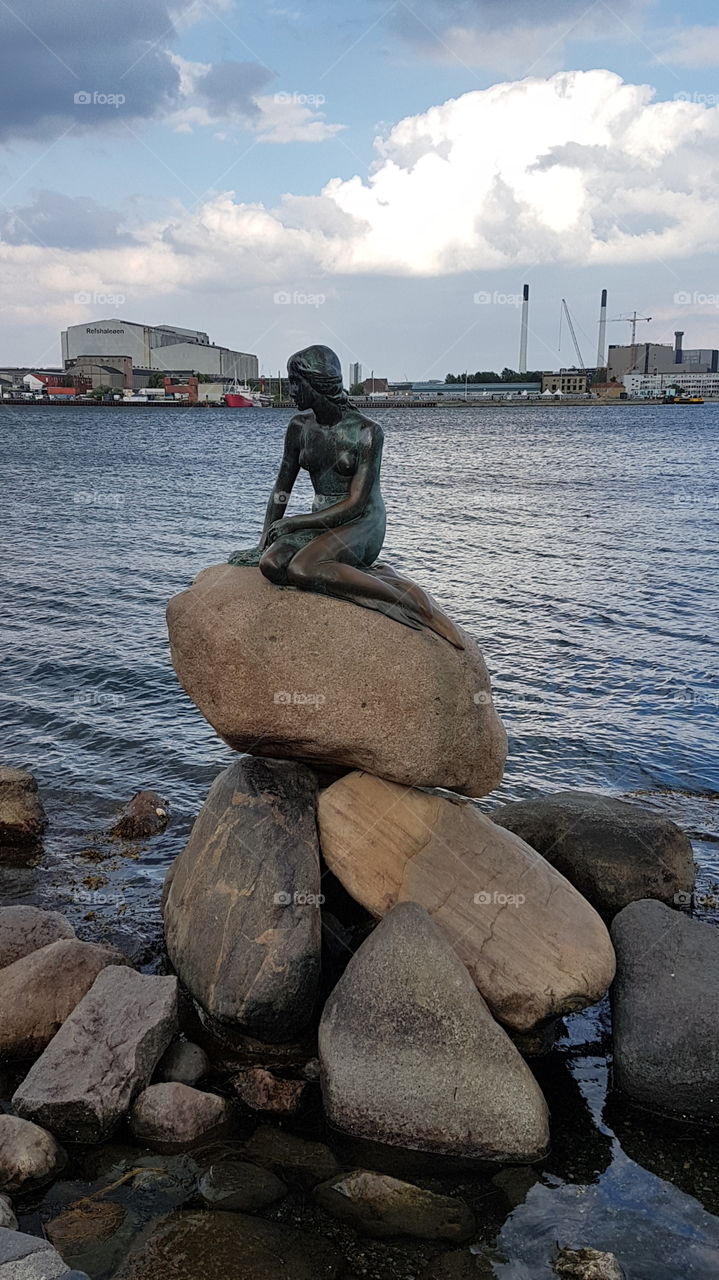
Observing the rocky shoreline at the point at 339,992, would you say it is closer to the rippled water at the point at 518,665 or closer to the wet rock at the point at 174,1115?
the wet rock at the point at 174,1115

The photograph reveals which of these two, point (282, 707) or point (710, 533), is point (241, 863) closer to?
point (282, 707)

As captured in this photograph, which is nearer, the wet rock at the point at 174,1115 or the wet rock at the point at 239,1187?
the wet rock at the point at 239,1187

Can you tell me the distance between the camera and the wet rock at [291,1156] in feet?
24.4

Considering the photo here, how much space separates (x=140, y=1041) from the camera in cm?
809

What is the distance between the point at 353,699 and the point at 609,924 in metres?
3.51

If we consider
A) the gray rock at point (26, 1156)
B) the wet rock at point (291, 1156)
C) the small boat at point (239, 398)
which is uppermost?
the small boat at point (239, 398)

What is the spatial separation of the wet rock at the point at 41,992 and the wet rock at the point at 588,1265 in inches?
172

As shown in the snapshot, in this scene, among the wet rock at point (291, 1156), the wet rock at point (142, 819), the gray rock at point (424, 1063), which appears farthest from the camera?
the wet rock at point (142, 819)

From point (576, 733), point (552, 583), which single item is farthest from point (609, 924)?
point (552, 583)

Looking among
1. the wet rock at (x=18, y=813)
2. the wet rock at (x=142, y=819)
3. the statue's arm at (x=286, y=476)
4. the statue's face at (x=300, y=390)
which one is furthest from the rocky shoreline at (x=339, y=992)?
the wet rock at (x=18, y=813)

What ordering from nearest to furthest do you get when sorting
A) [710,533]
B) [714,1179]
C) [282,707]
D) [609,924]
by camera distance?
[714,1179]
[282,707]
[609,924]
[710,533]

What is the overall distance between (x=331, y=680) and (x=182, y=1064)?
3362mm

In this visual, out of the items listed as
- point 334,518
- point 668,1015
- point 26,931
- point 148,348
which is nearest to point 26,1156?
point 26,931

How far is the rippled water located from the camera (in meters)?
7.66
